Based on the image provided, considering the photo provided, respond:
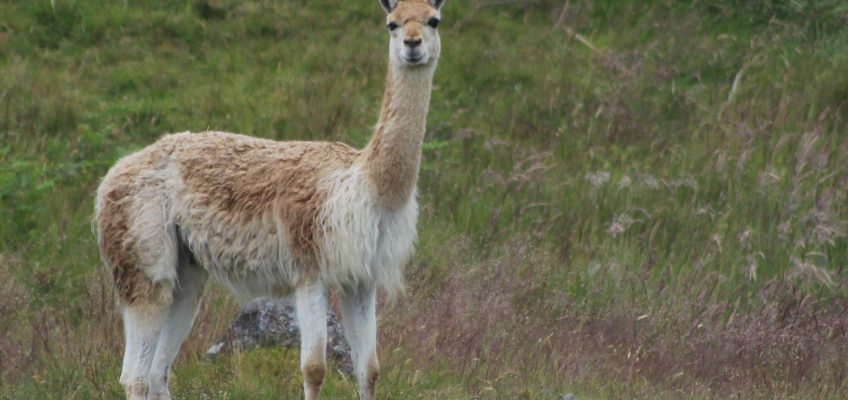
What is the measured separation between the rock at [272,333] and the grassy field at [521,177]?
167 millimetres

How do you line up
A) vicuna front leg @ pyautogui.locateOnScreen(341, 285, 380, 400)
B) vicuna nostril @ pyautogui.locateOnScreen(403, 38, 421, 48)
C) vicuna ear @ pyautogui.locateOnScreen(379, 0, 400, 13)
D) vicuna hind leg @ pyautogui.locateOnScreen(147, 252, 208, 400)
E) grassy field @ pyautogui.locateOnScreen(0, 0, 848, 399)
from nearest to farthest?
vicuna nostril @ pyautogui.locateOnScreen(403, 38, 421, 48) → vicuna front leg @ pyautogui.locateOnScreen(341, 285, 380, 400) → vicuna ear @ pyautogui.locateOnScreen(379, 0, 400, 13) → vicuna hind leg @ pyautogui.locateOnScreen(147, 252, 208, 400) → grassy field @ pyautogui.locateOnScreen(0, 0, 848, 399)

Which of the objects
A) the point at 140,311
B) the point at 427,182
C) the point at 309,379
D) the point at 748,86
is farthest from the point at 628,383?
the point at 748,86

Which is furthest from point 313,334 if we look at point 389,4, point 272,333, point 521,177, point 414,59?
point 521,177

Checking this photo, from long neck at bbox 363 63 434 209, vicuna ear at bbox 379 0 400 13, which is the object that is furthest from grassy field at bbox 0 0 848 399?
vicuna ear at bbox 379 0 400 13

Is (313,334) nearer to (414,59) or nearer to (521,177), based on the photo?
(414,59)

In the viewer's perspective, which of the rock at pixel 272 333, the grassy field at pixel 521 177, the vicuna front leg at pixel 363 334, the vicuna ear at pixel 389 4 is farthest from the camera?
the grassy field at pixel 521 177

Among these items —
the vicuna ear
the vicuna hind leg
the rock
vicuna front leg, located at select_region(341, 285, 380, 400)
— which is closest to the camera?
vicuna front leg, located at select_region(341, 285, 380, 400)

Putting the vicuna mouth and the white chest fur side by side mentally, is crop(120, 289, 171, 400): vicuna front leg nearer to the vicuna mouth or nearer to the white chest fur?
the white chest fur

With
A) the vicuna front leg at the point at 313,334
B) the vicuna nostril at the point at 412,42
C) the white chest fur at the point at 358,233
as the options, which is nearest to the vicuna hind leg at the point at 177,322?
the vicuna front leg at the point at 313,334

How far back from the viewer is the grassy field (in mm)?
9562

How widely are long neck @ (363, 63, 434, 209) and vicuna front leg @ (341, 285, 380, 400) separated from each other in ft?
1.89

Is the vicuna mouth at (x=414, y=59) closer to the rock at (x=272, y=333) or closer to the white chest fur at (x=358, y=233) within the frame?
the white chest fur at (x=358, y=233)

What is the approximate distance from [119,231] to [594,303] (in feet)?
12.9

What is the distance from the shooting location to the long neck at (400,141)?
7.91m
